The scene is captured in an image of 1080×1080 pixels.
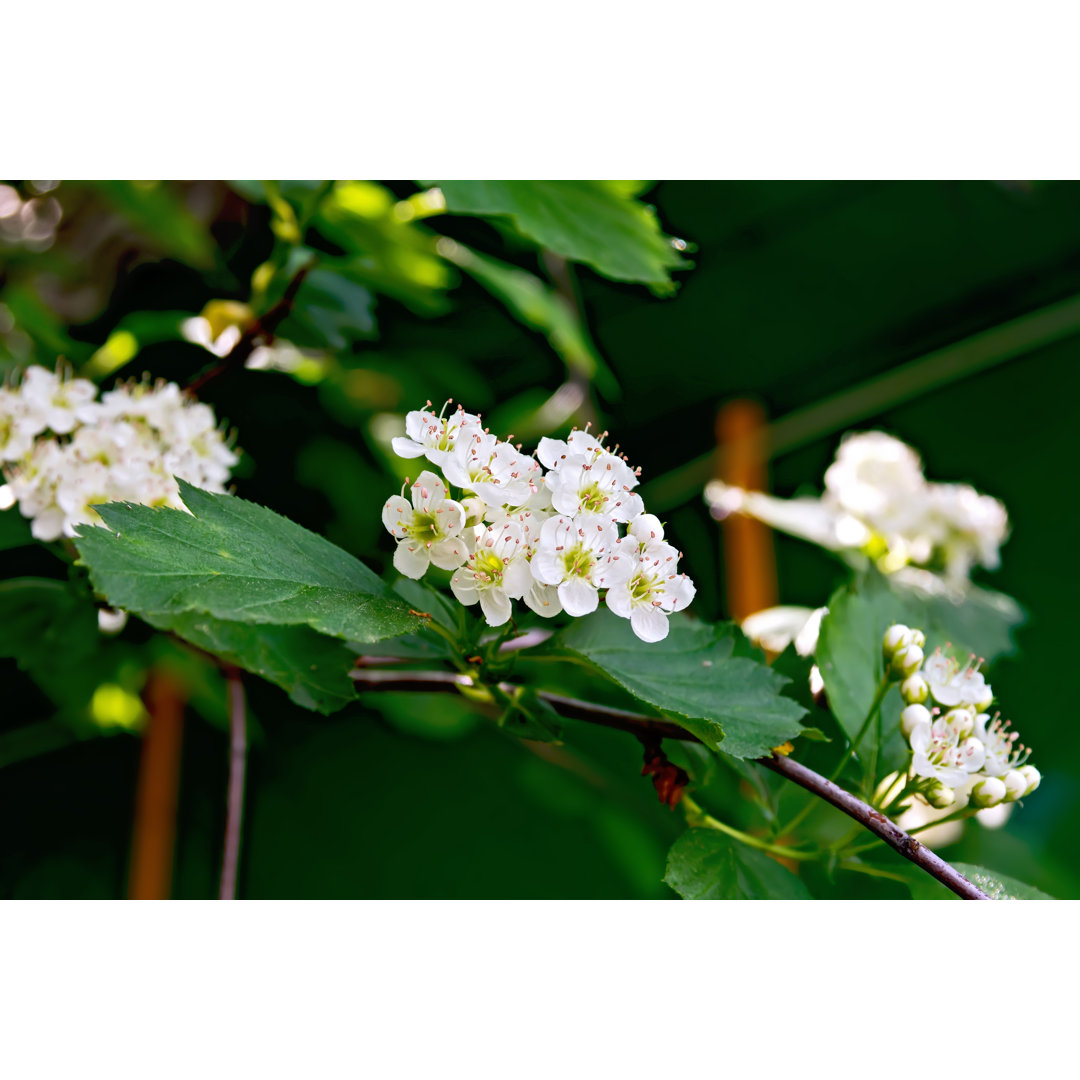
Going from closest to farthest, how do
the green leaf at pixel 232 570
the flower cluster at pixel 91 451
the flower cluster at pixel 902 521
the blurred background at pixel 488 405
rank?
1. the green leaf at pixel 232 570
2. the flower cluster at pixel 91 451
3. the blurred background at pixel 488 405
4. the flower cluster at pixel 902 521

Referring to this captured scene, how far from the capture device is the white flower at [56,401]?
75cm

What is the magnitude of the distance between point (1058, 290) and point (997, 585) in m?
0.59

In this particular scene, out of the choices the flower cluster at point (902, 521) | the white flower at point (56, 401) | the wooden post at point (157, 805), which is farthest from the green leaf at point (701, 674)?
the wooden post at point (157, 805)

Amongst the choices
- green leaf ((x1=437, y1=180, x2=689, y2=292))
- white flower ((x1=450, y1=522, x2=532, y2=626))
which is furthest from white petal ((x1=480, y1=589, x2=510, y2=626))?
green leaf ((x1=437, y1=180, x2=689, y2=292))

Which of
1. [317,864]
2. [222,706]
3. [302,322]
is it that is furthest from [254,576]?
[317,864]

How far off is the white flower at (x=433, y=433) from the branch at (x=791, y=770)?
0.14 m

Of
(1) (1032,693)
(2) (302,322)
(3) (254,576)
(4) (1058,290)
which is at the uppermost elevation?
(4) (1058,290)

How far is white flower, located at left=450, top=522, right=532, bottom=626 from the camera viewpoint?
52 cm

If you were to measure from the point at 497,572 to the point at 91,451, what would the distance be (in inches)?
15.7

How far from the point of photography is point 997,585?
1805 millimetres

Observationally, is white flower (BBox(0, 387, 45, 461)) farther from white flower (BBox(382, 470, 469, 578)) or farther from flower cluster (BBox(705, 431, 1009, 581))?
flower cluster (BBox(705, 431, 1009, 581))

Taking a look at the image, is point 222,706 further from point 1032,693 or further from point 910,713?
point 1032,693

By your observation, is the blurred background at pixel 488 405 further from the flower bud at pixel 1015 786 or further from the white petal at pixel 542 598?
the white petal at pixel 542 598

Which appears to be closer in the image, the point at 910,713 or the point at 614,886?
the point at 910,713
